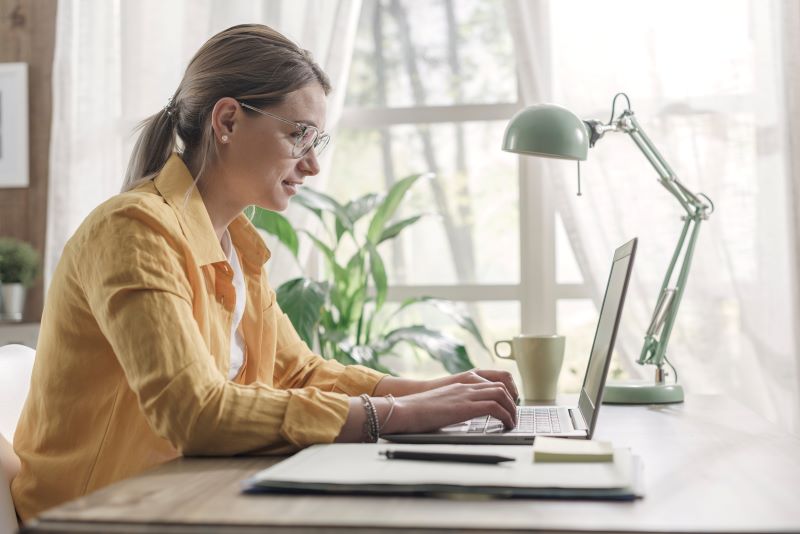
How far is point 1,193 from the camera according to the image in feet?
10.0

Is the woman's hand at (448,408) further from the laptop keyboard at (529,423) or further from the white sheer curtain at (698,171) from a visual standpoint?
the white sheer curtain at (698,171)

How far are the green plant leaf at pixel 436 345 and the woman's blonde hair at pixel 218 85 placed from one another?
1.11 metres

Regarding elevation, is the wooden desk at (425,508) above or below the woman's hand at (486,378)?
above

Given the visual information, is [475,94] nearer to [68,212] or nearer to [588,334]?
[588,334]

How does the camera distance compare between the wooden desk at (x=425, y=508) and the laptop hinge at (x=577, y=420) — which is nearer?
the wooden desk at (x=425, y=508)

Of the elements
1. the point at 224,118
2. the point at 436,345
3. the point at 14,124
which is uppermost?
the point at 14,124

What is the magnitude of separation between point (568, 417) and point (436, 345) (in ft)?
3.68

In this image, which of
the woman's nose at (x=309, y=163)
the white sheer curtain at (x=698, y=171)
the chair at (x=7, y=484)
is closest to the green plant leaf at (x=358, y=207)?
the white sheer curtain at (x=698, y=171)

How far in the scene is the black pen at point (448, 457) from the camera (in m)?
0.92

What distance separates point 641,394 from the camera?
1637 millimetres

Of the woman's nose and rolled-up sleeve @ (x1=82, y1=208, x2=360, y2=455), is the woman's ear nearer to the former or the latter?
the woman's nose

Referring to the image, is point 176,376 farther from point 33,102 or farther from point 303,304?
point 33,102


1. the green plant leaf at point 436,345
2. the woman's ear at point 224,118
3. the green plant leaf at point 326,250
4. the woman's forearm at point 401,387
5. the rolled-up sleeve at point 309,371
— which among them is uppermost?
the woman's ear at point 224,118

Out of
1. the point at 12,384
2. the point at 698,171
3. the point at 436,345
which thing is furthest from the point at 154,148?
the point at 698,171
